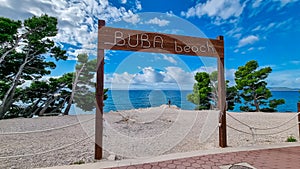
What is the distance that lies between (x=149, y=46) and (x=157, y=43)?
16 cm

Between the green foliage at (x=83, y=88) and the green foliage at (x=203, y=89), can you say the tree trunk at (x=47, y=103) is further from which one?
the green foliage at (x=203, y=89)

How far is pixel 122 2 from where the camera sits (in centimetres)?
493

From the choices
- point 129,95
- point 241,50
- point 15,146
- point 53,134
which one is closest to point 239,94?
point 241,50

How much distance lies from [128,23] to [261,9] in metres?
8.90

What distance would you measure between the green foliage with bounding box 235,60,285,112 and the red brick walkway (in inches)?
342

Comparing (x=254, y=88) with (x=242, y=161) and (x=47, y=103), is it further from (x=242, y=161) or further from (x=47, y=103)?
(x=47, y=103)

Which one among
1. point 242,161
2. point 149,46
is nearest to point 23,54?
point 149,46

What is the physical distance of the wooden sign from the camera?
2371 mm

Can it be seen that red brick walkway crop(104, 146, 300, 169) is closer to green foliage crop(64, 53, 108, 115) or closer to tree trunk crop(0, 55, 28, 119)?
green foliage crop(64, 53, 108, 115)

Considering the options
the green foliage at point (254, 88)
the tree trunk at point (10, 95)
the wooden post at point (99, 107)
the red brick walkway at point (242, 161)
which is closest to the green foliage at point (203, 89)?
the green foliage at point (254, 88)

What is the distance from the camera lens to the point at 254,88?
32.8 ft

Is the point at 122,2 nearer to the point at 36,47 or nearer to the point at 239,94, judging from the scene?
the point at 36,47

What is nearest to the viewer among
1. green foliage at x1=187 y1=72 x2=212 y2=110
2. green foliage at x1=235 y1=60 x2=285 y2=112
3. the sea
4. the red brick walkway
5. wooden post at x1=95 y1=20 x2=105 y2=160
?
the red brick walkway

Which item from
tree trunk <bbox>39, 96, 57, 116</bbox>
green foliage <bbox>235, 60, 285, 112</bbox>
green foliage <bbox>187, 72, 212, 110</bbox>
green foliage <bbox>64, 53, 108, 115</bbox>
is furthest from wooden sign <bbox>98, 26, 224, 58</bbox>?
green foliage <bbox>235, 60, 285, 112</bbox>
